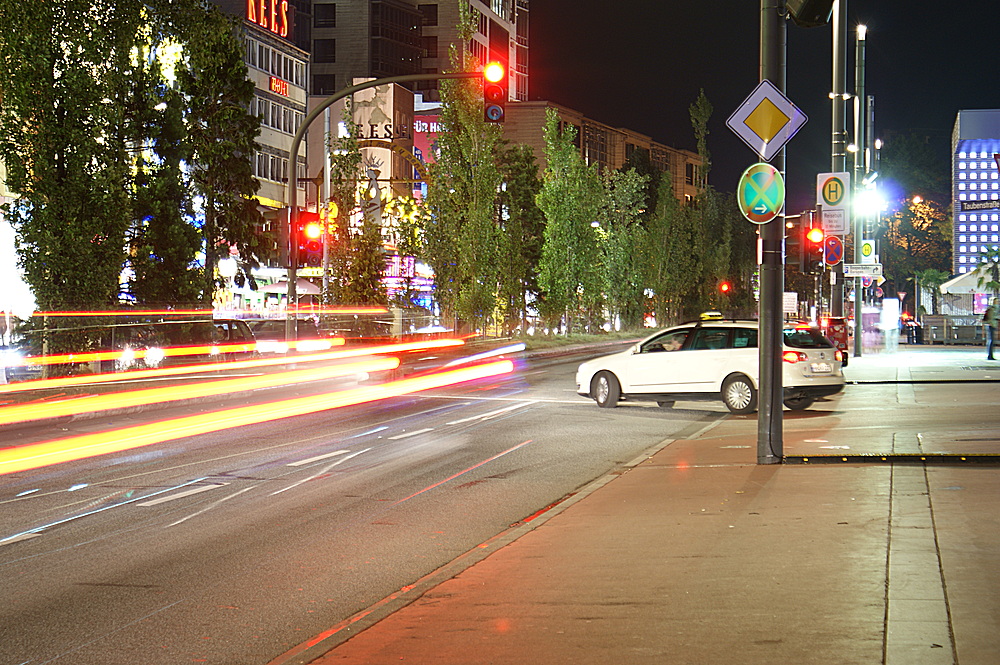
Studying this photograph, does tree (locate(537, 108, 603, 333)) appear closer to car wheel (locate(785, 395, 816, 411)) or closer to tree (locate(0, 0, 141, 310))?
tree (locate(0, 0, 141, 310))

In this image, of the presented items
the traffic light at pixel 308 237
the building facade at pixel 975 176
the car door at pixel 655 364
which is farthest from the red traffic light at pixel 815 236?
the building facade at pixel 975 176

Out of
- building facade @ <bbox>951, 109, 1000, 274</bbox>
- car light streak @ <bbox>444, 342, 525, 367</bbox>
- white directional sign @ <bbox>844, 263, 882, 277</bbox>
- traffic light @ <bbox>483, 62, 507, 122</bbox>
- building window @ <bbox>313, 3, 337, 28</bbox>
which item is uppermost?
building window @ <bbox>313, 3, 337, 28</bbox>

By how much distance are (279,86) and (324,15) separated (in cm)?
3121

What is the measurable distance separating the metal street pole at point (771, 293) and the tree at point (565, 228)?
4528 centimetres

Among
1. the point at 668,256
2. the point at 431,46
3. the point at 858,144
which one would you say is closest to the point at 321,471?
the point at 858,144

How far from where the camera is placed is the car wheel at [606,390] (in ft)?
68.5

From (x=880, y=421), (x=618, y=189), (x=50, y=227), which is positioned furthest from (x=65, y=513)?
(x=618, y=189)

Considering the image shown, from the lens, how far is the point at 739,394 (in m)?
19.5

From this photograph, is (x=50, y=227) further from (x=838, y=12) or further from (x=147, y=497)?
(x=838, y=12)

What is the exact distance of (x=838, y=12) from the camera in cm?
2995

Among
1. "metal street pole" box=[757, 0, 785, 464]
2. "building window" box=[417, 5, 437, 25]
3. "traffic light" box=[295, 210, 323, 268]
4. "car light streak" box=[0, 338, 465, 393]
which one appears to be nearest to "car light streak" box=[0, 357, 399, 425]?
"car light streak" box=[0, 338, 465, 393]

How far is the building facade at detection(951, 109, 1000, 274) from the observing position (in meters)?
119

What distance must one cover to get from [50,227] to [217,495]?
54.5 feet

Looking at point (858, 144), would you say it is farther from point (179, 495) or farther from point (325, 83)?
point (325, 83)
